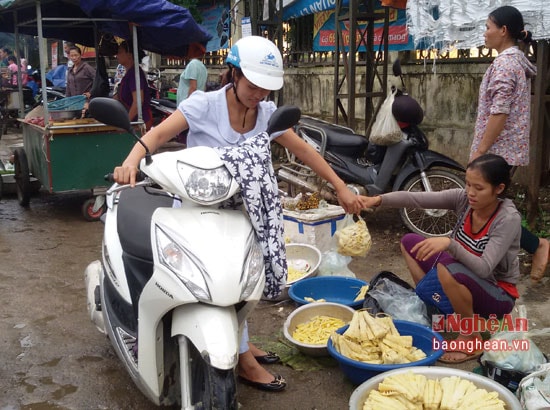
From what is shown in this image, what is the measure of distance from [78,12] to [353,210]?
562 cm

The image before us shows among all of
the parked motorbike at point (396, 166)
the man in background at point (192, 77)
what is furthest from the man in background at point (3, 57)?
the parked motorbike at point (396, 166)

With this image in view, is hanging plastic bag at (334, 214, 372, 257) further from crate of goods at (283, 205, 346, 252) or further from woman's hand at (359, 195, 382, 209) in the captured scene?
woman's hand at (359, 195, 382, 209)

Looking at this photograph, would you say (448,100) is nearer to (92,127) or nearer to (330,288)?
(330,288)

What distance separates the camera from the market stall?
6.20m

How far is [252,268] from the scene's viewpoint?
2.35 m

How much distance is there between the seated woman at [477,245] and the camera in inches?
123

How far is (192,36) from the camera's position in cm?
679

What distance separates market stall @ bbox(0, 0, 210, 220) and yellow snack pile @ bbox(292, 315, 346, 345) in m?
2.97

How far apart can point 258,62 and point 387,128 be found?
3.38 meters

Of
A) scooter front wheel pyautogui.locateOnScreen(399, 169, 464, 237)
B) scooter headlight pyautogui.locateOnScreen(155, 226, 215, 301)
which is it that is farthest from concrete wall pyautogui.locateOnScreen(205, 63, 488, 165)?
scooter headlight pyautogui.locateOnScreen(155, 226, 215, 301)

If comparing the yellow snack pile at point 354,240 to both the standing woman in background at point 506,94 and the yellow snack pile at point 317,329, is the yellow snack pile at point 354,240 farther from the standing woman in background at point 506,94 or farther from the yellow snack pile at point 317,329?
the standing woman in background at point 506,94

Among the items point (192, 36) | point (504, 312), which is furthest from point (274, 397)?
point (192, 36)

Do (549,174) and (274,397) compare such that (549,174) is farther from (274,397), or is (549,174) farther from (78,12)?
(78,12)

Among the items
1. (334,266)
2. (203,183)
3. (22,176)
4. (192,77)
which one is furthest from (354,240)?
(192,77)
